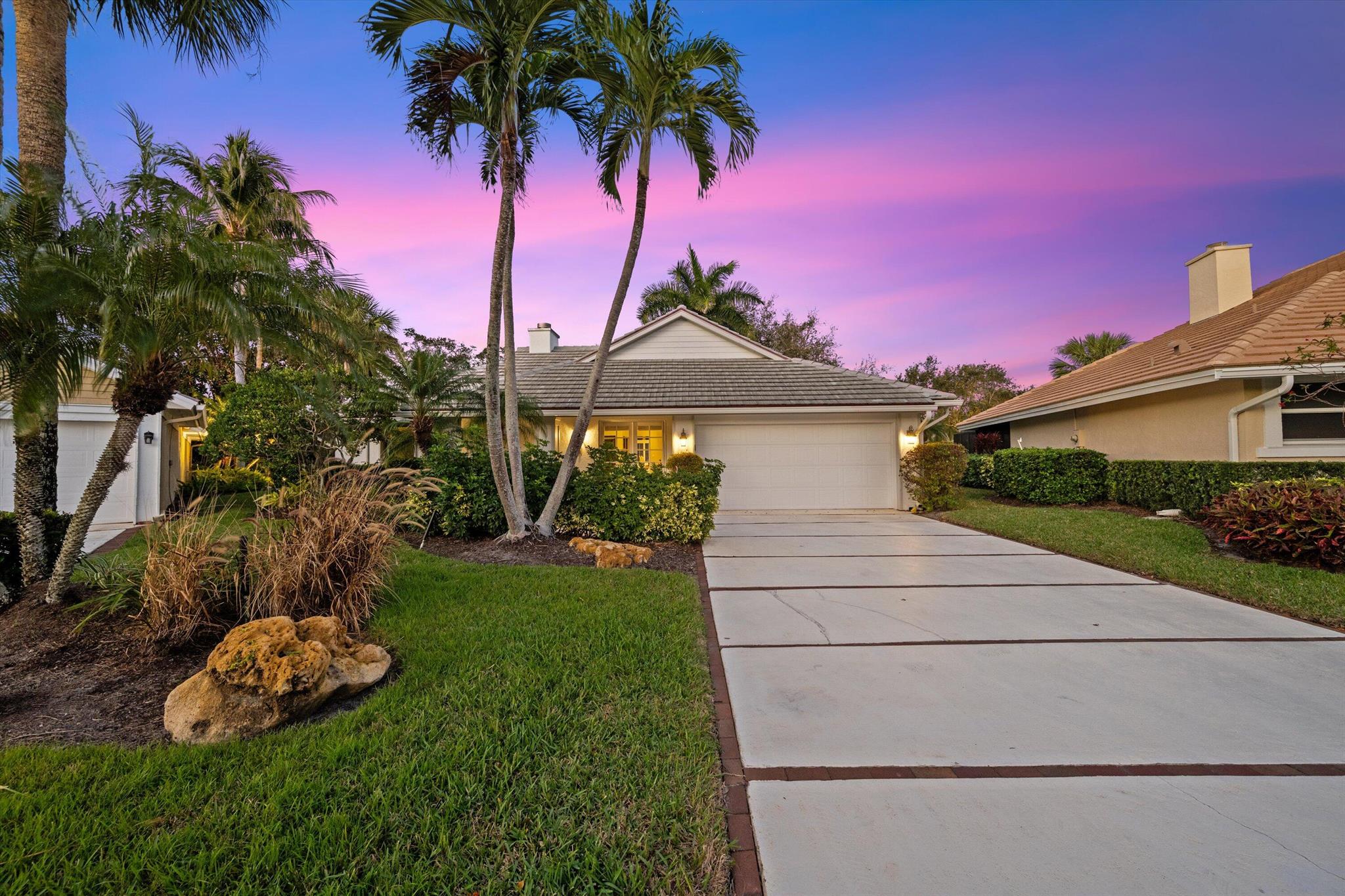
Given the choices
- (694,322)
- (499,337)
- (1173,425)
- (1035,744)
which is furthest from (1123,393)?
(499,337)

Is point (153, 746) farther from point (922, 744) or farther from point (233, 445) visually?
point (233, 445)

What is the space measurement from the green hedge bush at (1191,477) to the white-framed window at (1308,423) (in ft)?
2.12

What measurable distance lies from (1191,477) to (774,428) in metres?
7.76

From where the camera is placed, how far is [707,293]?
2280cm

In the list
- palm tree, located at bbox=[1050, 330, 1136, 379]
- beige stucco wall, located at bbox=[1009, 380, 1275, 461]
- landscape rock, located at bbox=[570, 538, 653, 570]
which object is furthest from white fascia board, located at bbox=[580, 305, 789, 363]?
palm tree, located at bbox=[1050, 330, 1136, 379]

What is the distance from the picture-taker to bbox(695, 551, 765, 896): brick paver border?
1.84m

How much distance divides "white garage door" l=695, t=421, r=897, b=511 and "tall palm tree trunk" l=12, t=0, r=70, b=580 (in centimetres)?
1076

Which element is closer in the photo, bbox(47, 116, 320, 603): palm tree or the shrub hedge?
bbox(47, 116, 320, 603): palm tree

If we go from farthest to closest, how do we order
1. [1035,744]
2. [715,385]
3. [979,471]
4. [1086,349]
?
1. [1086,349]
2. [979,471]
3. [715,385]
4. [1035,744]

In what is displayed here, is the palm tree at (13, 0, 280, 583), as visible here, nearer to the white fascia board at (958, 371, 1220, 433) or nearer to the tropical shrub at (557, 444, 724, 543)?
the tropical shrub at (557, 444, 724, 543)

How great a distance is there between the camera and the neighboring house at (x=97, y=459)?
9.39 m

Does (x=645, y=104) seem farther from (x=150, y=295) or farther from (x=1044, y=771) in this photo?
(x=1044, y=771)

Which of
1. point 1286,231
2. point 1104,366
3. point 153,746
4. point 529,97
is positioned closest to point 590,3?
point 529,97

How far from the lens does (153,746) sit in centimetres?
253
